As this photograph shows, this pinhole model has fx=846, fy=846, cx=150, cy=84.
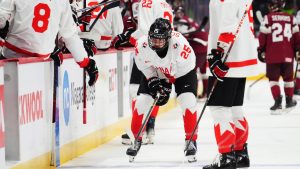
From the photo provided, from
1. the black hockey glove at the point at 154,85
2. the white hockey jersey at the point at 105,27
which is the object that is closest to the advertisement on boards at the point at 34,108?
the black hockey glove at the point at 154,85

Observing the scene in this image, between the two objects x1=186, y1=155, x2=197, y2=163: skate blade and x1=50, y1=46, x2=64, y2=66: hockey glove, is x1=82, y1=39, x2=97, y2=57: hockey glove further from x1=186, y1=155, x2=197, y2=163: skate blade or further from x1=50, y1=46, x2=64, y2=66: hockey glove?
x1=186, y1=155, x2=197, y2=163: skate blade

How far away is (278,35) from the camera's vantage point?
830 centimetres

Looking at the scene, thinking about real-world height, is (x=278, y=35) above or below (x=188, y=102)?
above

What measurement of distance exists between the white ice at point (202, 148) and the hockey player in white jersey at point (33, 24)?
30.0 inches

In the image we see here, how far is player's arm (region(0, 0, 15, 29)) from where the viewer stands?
4703 mm

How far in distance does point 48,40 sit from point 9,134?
71 centimetres

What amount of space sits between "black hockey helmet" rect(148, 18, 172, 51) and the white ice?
73 cm

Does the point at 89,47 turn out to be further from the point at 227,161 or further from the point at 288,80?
the point at 288,80

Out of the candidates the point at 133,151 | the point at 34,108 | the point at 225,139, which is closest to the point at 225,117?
the point at 225,139

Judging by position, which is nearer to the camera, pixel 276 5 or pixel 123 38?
pixel 123 38

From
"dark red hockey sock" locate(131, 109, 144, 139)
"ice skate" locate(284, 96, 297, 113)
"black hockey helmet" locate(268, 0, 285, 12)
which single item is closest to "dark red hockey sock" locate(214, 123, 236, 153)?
"dark red hockey sock" locate(131, 109, 144, 139)

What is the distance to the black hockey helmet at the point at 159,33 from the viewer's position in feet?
16.5

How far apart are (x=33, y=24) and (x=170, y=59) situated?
890 millimetres

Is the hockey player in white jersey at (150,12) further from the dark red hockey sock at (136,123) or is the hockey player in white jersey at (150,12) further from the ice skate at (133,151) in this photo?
the ice skate at (133,151)
